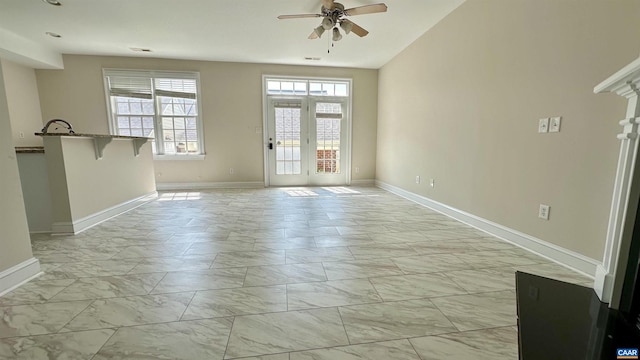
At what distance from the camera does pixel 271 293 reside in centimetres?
168

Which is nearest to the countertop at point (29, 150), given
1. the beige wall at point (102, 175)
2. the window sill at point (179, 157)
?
the beige wall at point (102, 175)

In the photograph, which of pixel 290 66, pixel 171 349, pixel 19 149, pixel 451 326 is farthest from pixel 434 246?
pixel 290 66

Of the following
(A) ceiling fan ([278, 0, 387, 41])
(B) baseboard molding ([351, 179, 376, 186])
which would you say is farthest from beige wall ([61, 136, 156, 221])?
(B) baseboard molding ([351, 179, 376, 186])

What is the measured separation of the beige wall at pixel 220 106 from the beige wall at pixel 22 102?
0.13 meters

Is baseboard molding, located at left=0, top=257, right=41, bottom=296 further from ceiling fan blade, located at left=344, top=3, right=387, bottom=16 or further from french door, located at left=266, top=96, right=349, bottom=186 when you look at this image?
french door, located at left=266, top=96, right=349, bottom=186

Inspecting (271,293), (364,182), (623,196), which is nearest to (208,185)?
(364,182)

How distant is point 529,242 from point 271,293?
2.38 meters

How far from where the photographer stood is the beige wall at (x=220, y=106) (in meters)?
5.04

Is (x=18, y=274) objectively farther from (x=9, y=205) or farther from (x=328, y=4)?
(x=328, y=4)

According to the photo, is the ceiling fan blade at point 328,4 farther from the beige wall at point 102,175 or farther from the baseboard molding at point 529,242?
the beige wall at point 102,175

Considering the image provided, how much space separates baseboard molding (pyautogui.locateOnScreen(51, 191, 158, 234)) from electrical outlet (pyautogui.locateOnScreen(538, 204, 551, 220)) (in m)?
4.70

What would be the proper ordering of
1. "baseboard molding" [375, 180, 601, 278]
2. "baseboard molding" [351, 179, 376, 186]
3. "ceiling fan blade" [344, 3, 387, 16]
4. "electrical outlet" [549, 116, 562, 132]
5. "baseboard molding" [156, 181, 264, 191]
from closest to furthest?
"baseboard molding" [375, 180, 601, 278] → "electrical outlet" [549, 116, 562, 132] → "ceiling fan blade" [344, 3, 387, 16] → "baseboard molding" [156, 181, 264, 191] → "baseboard molding" [351, 179, 376, 186]

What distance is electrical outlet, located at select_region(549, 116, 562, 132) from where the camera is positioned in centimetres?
210

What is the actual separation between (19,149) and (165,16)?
2.31 m
